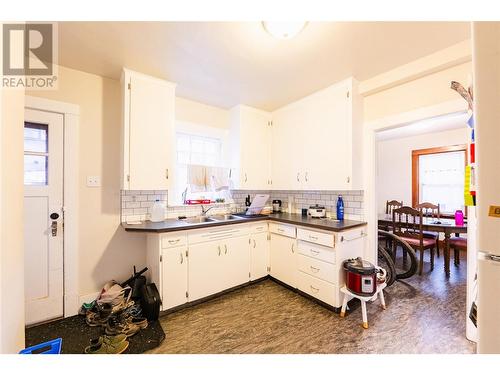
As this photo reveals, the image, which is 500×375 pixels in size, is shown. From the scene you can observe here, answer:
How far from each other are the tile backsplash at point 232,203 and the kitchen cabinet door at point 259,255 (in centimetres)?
68

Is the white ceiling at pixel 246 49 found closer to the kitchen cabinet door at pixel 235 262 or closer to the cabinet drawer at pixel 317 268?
the kitchen cabinet door at pixel 235 262

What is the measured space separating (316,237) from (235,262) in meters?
1.00

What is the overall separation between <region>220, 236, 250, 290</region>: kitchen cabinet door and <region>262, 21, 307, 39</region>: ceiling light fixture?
202cm

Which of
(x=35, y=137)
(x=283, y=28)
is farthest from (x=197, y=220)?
(x=283, y=28)

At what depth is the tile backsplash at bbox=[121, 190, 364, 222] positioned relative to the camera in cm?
235

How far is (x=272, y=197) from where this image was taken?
11.7ft

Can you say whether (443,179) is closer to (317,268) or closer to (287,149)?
(287,149)

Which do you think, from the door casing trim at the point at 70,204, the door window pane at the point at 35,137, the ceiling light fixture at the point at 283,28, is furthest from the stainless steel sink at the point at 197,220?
the ceiling light fixture at the point at 283,28

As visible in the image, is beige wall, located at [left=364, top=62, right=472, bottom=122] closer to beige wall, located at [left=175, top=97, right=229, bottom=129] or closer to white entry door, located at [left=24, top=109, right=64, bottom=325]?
beige wall, located at [left=175, top=97, right=229, bottom=129]

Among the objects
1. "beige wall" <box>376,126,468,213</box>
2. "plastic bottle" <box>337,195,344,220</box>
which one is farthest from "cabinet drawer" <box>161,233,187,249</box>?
"beige wall" <box>376,126,468,213</box>

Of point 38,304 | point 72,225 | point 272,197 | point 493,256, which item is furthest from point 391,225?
point 38,304

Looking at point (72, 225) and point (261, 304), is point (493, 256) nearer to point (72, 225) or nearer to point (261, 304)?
point (261, 304)

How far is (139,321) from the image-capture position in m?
1.87
